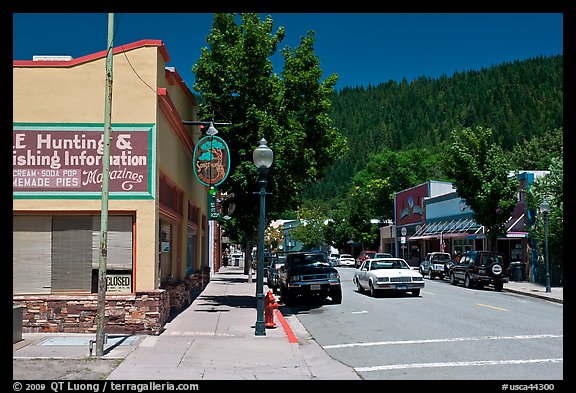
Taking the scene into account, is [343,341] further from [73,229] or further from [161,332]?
[73,229]

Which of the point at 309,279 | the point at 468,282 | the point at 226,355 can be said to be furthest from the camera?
the point at 468,282

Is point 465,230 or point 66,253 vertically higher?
point 465,230

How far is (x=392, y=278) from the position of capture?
25078mm

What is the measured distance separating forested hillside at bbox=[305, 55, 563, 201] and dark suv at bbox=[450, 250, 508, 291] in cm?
8941

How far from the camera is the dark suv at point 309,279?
22.4 metres

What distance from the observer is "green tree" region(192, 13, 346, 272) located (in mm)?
19672

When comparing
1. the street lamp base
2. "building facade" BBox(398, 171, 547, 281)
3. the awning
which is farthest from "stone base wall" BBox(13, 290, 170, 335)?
the awning

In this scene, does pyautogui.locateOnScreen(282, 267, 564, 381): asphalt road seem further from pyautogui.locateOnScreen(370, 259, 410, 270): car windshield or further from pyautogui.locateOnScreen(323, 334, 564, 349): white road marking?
pyautogui.locateOnScreen(370, 259, 410, 270): car windshield

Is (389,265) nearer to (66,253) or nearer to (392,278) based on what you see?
(392,278)

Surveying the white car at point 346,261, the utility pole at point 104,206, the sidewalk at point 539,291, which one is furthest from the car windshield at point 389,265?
the white car at point 346,261

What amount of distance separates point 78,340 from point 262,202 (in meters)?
5.17

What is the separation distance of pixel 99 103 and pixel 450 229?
124 feet

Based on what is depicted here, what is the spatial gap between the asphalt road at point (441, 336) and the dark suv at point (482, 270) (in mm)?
4875

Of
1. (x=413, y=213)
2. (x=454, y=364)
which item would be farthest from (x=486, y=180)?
(x=454, y=364)
